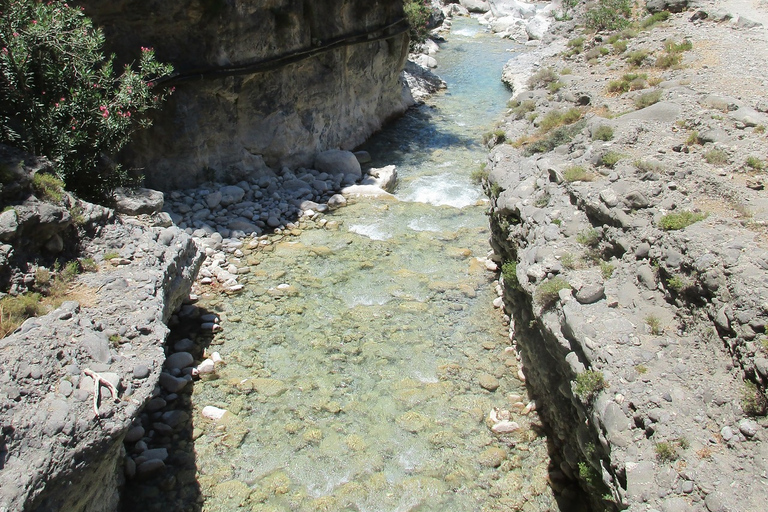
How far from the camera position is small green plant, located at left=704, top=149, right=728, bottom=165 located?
912cm

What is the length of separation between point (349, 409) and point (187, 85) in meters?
10.1

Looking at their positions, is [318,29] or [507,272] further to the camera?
[318,29]

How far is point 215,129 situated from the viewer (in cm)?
1641

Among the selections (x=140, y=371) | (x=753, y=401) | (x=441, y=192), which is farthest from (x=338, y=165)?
(x=753, y=401)

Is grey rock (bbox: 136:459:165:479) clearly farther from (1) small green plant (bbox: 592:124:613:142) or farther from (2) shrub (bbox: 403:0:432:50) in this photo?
(2) shrub (bbox: 403:0:432:50)

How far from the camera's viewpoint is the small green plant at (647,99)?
12.0m

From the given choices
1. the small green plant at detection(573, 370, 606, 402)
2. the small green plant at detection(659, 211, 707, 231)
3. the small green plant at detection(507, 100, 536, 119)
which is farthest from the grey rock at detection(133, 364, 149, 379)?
the small green plant at detection(507, 100, 536, 119)

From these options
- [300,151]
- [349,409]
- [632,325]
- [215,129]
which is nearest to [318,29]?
[300,151]

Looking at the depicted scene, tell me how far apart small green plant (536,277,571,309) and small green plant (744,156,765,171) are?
3391mm

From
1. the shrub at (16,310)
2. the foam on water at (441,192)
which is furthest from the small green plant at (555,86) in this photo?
the shrub at (16,310)

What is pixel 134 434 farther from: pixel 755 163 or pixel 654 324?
pixel 755 163

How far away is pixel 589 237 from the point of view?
9188mm

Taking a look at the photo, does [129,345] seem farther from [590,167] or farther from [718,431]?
[590,167]

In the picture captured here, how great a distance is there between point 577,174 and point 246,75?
33.0 feet
